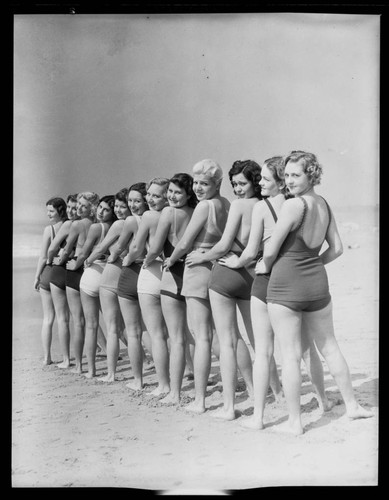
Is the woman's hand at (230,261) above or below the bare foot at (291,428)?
above

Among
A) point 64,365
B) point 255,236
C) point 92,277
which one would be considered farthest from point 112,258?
point 255,236

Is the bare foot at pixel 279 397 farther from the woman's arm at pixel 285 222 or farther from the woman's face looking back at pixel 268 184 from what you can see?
the woman's face looking back at pixel 268 184

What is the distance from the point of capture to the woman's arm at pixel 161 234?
7480mm

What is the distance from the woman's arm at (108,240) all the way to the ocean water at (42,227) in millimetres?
495

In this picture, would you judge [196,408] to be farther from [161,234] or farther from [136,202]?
[136,202]

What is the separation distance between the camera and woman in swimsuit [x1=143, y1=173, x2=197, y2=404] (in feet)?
24.5

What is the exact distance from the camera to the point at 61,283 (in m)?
8.10

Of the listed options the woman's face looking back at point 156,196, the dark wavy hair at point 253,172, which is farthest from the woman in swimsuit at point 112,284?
the dark wavy hair at point 253,172

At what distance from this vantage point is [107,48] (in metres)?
7.43

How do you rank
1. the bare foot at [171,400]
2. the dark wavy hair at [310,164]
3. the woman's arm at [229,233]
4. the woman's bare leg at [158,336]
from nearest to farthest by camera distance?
the dark wavy hair at [310,164], the woman's arm at [229,233], the bare foot at [171,400], the woman's bare leg at [158,336]

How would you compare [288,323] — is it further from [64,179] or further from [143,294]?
[64,179]

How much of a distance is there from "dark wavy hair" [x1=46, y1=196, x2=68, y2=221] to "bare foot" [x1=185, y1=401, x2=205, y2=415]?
1970mm

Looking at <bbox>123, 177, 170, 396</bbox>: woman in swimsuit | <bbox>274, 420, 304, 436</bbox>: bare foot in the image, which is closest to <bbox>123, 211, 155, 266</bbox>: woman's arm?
<bbox>123, 177, 170, 396</bbox>: woman in swimsuit
